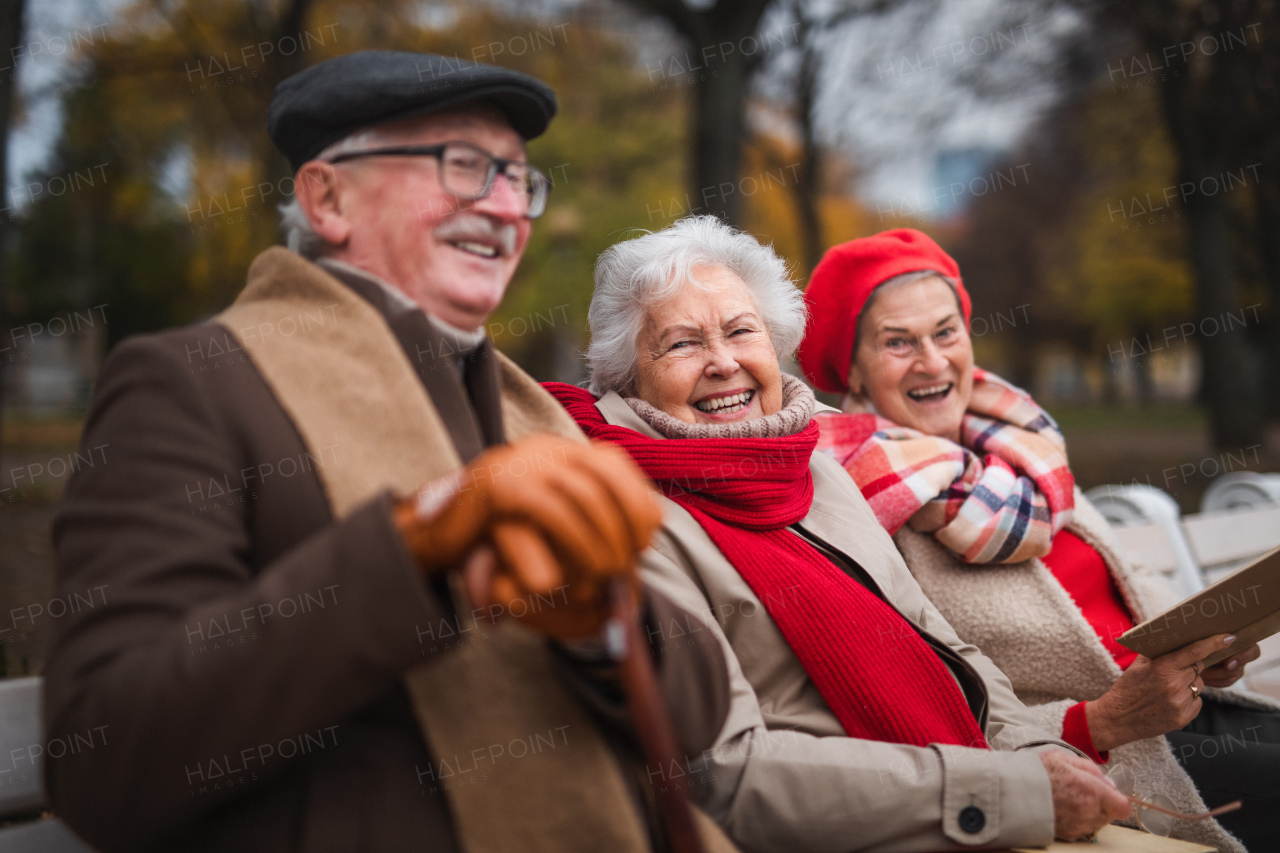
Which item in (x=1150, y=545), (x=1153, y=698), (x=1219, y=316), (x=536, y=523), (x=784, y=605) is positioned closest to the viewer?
(x=536, y=523)

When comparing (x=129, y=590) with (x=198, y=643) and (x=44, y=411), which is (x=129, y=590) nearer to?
(x=198, y=643)

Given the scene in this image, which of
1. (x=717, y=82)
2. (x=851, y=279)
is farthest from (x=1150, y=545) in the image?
(x=717, y=82)

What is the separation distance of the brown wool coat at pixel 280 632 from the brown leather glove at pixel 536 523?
2.6 inches

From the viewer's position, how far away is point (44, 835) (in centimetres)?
175

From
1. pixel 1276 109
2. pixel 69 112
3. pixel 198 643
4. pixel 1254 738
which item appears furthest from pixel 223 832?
pixel 1276 109

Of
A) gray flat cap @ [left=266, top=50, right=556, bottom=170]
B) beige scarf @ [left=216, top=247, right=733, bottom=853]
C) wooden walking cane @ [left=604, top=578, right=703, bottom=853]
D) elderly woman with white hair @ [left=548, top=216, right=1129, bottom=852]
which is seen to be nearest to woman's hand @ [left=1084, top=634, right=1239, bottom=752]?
elderly woman with white hair @ [left=548, top=216, right=1129, bottom=852]

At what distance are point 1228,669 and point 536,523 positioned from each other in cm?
Answer: 240

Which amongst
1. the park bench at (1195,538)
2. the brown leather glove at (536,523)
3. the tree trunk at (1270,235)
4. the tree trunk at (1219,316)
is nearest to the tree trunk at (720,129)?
the park bench at (1195,538)

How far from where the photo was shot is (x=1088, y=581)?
308 centimetres

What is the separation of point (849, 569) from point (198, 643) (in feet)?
5.43

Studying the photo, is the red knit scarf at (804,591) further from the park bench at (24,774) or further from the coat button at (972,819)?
the park bench at (24,774)

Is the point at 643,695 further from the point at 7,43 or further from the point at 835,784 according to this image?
the point at 7,43

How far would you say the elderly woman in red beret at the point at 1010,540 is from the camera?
2.64 meters

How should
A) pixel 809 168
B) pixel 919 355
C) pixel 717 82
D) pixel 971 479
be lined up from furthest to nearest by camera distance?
pixel 809 168 < pixel 717 82 < pixel 919 355 < pixel 971 479
